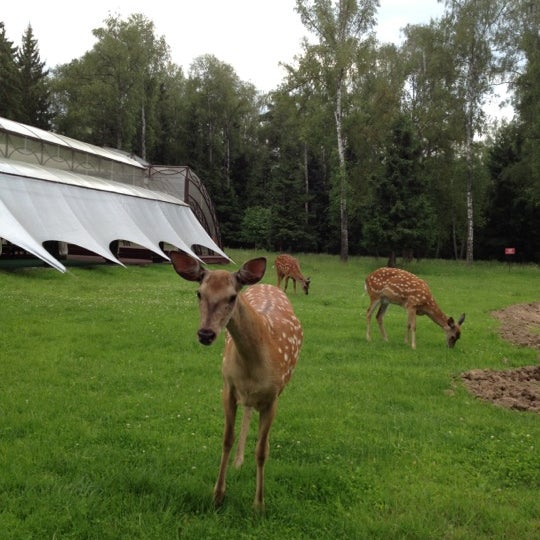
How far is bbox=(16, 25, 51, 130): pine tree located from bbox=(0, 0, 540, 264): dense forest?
134 millimetres

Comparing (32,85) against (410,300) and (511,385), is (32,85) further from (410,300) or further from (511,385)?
(511,385)

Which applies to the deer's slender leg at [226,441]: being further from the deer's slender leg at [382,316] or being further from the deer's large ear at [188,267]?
the deer's slender leg at [382,316]

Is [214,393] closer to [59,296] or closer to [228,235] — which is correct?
[59,296]

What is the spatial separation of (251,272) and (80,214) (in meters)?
20.1

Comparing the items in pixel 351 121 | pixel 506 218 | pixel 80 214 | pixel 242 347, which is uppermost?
pixel 351 121

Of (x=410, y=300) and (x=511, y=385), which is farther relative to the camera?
(x=410, y=300)

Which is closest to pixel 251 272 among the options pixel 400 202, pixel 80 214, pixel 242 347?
pixel 242 347

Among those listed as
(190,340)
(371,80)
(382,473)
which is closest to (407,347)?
(190,340)

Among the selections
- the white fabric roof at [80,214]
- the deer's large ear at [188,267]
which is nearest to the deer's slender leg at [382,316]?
the deer's large ear at [188,267]

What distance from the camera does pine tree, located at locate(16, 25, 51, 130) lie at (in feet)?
156

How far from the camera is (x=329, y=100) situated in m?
33.0

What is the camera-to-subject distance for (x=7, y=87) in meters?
42.5

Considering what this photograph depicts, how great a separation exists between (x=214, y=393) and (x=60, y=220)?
1591 cm

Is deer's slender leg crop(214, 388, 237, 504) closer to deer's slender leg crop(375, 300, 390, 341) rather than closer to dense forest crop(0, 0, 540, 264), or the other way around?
deer's slender leg crop(375, 300, 390, 341)
